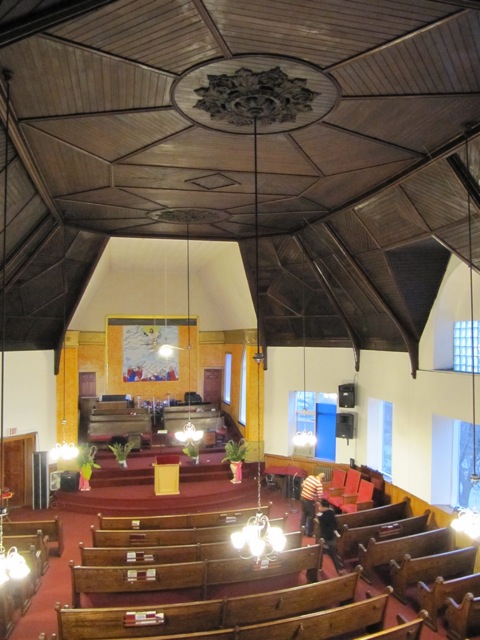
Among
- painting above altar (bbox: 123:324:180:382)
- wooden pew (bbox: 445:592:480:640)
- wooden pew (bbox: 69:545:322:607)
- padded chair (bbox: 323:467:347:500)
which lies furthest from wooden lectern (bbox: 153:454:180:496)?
wooden pew (bbox: 445:592:480:640)

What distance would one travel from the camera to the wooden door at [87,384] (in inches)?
757

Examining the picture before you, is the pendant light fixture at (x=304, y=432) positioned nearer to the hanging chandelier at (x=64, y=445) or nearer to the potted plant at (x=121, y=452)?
the potted plant at (x=121, y=452)

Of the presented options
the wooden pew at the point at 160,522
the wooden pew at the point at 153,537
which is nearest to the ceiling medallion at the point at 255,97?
the wooden pew at the point at 153,537

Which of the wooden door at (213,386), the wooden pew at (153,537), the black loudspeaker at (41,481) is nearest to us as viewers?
the wooden pew at (153,537)

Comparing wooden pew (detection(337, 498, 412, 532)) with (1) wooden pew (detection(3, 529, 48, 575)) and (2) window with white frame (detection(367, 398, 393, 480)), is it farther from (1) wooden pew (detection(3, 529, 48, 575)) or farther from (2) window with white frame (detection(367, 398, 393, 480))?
(1) wooden pew (detection(3, 529, 48, 575))

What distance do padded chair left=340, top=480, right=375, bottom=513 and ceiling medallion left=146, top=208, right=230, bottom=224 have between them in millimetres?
7414

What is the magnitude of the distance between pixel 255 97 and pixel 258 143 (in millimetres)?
1342

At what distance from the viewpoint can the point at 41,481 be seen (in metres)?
13.6

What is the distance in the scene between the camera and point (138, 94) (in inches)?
201

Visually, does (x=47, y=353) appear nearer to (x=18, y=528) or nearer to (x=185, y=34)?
(x=18, y=528)

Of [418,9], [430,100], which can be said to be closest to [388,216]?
[430,100]

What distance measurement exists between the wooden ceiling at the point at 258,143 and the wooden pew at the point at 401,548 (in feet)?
13.9

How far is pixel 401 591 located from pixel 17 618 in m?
6.18

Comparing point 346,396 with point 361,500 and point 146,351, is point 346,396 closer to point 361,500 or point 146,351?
point 361,500
